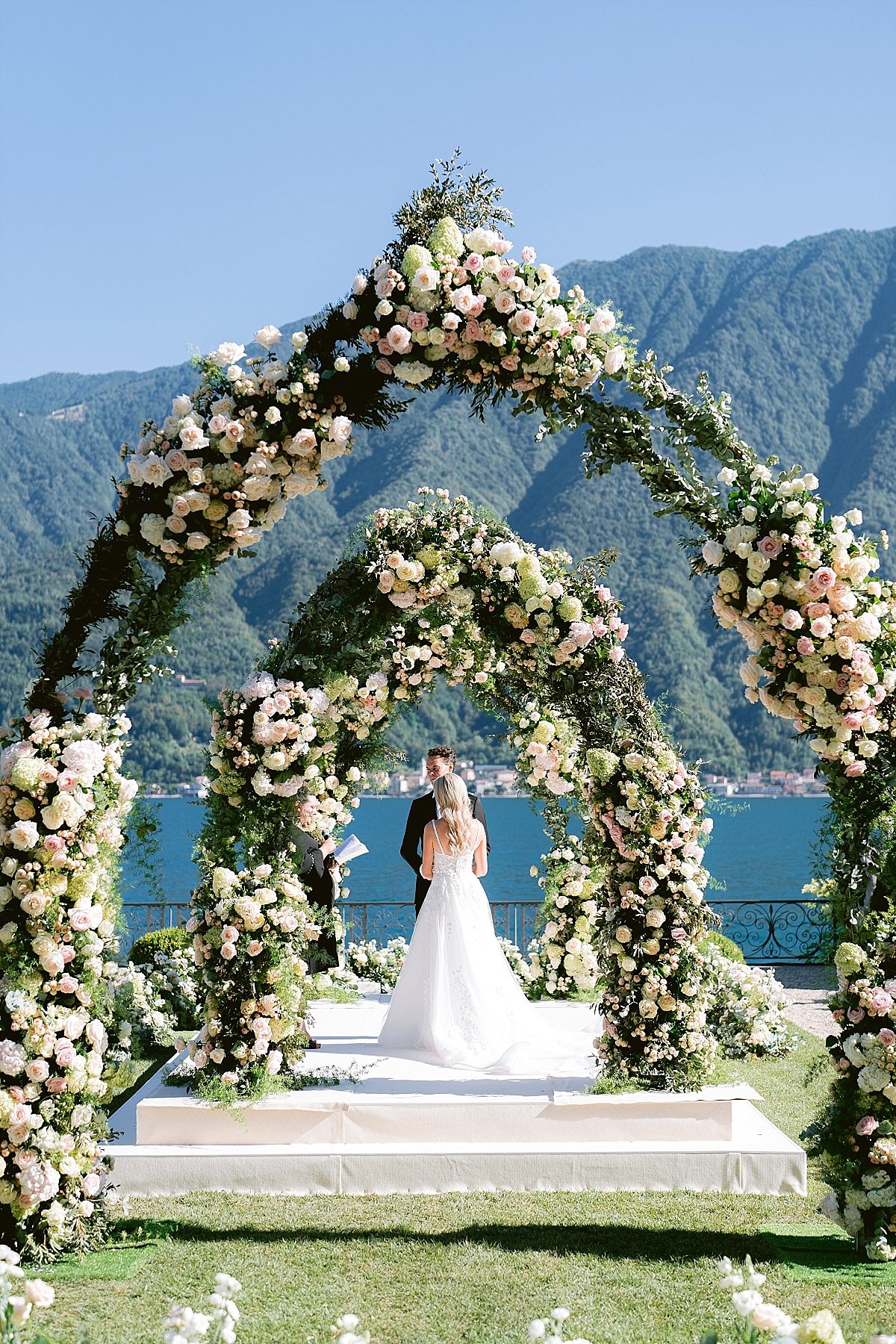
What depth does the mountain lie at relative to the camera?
1850 inches

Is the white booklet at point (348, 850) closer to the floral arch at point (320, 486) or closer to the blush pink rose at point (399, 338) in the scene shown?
the floral arch at point (320, 486)

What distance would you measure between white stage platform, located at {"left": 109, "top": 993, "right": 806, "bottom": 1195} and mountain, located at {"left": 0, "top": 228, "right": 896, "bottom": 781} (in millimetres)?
20111

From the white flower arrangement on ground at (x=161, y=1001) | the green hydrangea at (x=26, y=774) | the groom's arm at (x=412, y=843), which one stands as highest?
the green hydrangea at (x=26, y=774)

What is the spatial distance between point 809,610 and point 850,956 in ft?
4.75

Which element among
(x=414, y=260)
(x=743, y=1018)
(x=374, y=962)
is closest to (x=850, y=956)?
(x=414, y=260)

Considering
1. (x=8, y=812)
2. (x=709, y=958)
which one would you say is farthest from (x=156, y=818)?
(x=709, y=958)

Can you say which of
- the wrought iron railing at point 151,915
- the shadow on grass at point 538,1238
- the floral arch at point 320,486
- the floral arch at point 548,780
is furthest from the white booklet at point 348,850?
the floral arch at point 320,486

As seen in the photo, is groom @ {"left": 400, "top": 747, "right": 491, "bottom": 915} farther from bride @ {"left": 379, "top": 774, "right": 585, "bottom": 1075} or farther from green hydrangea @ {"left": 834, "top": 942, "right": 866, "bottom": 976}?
green hydrangea @ {"left": 834, "top": 942, "right": 866, "bottom": 976}

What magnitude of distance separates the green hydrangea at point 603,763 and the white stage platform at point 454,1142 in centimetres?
168

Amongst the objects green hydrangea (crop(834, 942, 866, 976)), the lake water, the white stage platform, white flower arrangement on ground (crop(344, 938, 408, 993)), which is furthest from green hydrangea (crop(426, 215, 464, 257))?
the lake water

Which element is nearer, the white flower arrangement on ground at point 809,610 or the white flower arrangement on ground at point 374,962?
the white flower arrangement on ground at point 809,610

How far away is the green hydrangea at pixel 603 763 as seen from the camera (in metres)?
6.69

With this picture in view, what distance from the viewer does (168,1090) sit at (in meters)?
6.79

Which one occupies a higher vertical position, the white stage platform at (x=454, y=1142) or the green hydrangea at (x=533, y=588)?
the green hydrangea at (x=533, y=588)
